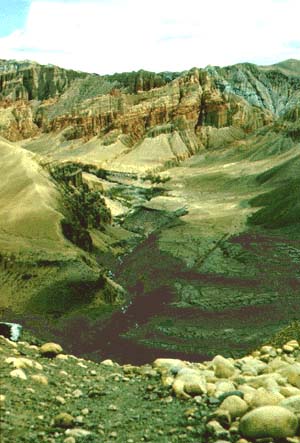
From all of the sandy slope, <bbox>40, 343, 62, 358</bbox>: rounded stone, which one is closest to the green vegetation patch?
the sandy slope

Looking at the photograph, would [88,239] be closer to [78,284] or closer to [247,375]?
[78,284]

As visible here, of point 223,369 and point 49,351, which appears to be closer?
point 223,369

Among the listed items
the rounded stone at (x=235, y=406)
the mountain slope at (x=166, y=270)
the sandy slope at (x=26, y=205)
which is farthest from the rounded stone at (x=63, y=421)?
the sandy slope at (x=26, y=205)

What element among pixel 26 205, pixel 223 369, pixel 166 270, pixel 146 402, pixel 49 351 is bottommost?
pixel 166 270

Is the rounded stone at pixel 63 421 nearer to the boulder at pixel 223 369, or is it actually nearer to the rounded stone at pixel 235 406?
the rounded stone at pixel 235 406

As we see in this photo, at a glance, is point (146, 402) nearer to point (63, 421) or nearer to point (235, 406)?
point (235, 406)

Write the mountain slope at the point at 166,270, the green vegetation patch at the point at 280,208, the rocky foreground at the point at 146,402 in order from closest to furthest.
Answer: the rocky foreground at the point at 146,402 → the mountain slope at the point at 166,270 → the green vegetation patch at the point at 280,208

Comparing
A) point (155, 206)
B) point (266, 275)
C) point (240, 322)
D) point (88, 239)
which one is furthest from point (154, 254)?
point (155, 206)

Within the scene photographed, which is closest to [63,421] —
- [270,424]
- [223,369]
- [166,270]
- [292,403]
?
[270,424]
